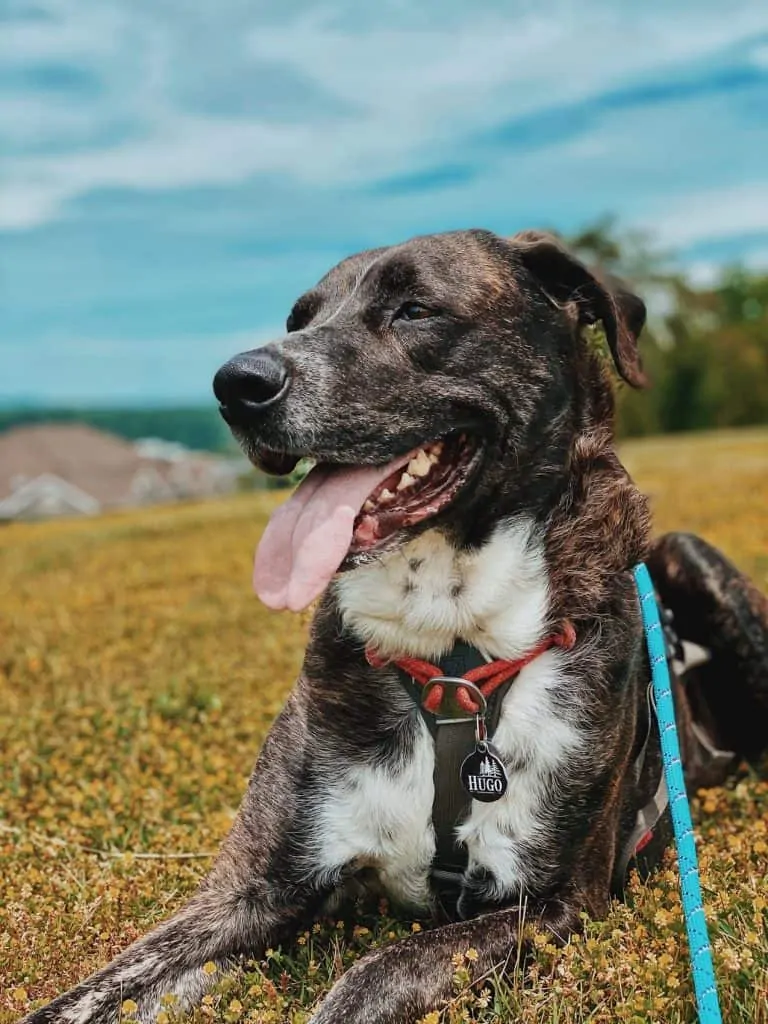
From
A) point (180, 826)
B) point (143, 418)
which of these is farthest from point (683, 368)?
point (143, 418)

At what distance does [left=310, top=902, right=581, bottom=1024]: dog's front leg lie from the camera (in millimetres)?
3012

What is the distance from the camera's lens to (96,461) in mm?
47875

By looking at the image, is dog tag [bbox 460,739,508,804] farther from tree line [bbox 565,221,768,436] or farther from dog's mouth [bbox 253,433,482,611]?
tree line [bbox 565,221,768,436]

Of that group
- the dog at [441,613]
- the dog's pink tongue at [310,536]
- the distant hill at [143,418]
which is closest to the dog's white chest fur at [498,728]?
the dog at [441,613]

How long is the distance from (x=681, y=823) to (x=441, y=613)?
36.0 inches

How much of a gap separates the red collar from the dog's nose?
815 millimetres

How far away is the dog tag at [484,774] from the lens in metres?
3.35

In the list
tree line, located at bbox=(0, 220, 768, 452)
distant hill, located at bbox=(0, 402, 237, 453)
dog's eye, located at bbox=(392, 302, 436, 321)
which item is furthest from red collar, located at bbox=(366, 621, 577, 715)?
distant hill, located at bbox=(0, 402, 237, 453)

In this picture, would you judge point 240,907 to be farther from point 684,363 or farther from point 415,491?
point 684,363

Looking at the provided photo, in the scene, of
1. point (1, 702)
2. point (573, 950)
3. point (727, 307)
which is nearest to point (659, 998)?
point (573, 950)

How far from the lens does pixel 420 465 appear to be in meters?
3.48

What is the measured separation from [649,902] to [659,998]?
1.96 feet

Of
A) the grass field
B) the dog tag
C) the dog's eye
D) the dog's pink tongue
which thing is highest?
the dog's eye

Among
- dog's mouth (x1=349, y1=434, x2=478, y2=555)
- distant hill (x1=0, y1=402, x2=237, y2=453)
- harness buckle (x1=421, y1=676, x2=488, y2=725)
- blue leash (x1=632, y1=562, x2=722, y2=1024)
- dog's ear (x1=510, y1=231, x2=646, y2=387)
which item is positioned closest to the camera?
blue leash (x1=632, y1=562, x2=722, y2=1024)
